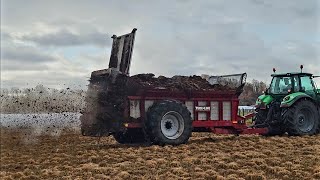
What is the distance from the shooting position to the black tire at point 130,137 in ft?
47.7

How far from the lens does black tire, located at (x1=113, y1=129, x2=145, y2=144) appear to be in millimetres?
14551

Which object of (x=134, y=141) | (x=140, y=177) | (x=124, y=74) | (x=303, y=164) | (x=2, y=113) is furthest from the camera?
(x=134, y=141)

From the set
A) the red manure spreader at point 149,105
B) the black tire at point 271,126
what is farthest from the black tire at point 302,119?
the red manure spreader at point 149,105

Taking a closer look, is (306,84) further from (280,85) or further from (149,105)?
(149,105)

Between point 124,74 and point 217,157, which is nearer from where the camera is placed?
point 217,157

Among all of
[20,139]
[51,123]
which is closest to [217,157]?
[51,123]

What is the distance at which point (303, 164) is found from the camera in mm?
9875

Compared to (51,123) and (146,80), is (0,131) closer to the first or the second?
(51,123)

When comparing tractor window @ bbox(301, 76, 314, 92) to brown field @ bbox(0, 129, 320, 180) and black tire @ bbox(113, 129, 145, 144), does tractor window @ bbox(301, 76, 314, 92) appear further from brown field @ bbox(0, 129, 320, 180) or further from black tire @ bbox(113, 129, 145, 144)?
black tire @ bbox(113, 129, 145, 144)

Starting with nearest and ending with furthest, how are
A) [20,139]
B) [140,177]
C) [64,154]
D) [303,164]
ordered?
1. [140,177]
2. [303,164]
3. [64,154]
4. [20,139]

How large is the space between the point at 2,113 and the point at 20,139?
6004 millimetres

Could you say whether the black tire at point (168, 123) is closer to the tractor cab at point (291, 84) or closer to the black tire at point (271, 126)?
the black tire at point (271, 126)

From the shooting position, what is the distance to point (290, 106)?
51.9ft

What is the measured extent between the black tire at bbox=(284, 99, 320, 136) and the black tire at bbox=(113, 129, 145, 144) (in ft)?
15.9
